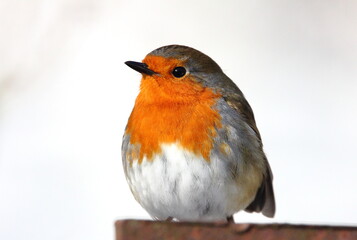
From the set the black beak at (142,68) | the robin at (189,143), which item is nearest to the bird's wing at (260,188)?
the robin at (189,143)

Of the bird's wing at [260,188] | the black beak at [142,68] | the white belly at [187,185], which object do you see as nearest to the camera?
the white belly at [187,185]

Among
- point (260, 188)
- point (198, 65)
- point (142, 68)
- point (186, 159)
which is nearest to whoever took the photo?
point (186, 159)

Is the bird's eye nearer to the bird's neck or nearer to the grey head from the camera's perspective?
the grey head

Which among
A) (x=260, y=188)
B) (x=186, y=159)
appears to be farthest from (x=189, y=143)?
(x=260, y=188)

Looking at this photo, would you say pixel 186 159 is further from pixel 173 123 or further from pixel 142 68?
pixel 142 68

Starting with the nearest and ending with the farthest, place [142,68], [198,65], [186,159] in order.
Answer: [186,159] → [142,68] → [198,65]

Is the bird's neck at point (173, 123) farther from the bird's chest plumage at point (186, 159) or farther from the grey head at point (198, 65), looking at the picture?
the grey head at point (198, 65)
